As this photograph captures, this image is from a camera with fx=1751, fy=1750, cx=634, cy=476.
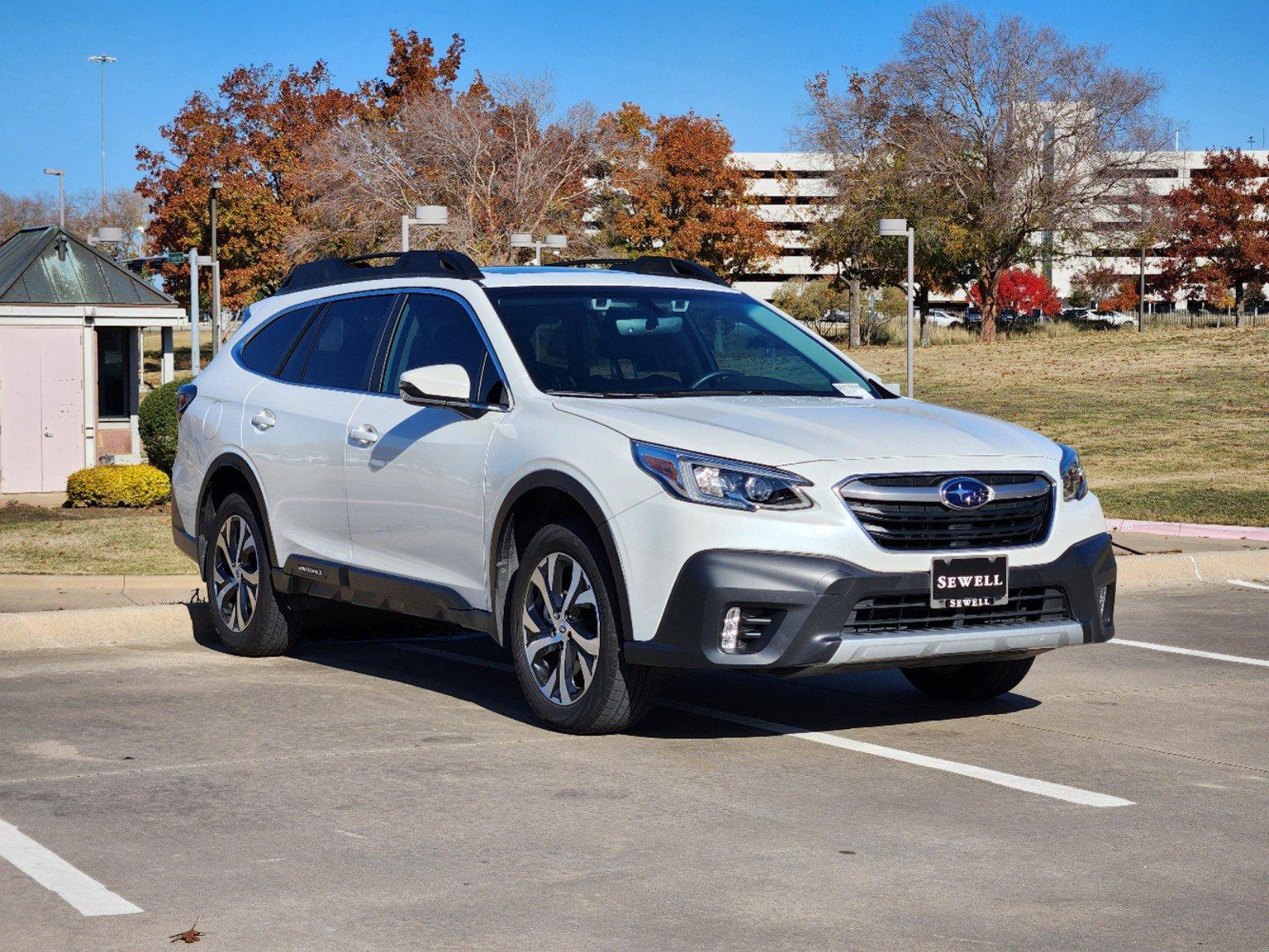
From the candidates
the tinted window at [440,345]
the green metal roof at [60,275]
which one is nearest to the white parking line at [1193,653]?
the tinted window at [440,345]

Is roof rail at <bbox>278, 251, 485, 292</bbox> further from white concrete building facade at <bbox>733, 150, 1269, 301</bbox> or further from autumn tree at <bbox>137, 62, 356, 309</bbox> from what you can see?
white concrete building facade at <bbox>733, 150, 1269, 301</bbox>

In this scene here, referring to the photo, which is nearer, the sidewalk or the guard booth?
the sidewalk

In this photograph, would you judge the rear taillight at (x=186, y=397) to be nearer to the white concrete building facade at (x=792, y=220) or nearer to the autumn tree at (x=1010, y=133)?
the autumn tree at (x=1010, y=133)

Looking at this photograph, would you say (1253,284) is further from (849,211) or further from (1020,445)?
(1020,445)

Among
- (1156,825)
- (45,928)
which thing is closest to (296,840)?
(45,928)

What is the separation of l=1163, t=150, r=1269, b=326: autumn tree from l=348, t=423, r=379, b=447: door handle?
7703 centimetres

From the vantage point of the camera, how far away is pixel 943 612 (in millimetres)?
6523

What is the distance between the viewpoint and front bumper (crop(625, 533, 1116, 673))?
6254 millimetres

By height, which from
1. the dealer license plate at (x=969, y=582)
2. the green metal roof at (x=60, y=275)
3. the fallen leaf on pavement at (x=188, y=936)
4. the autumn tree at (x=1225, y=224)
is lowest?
the fallen leaf on pavement at (x=188, y=936)

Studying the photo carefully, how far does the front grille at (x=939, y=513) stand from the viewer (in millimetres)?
6391

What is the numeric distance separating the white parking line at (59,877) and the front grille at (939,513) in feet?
9.55

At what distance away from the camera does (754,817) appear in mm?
5695

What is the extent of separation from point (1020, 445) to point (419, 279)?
116 inches

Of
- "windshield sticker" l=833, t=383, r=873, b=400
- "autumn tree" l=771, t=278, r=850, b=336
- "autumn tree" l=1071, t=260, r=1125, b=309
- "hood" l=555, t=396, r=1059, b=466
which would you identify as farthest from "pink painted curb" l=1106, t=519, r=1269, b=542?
"autumn tree" l=1071, t=260, r=1125, b=309
